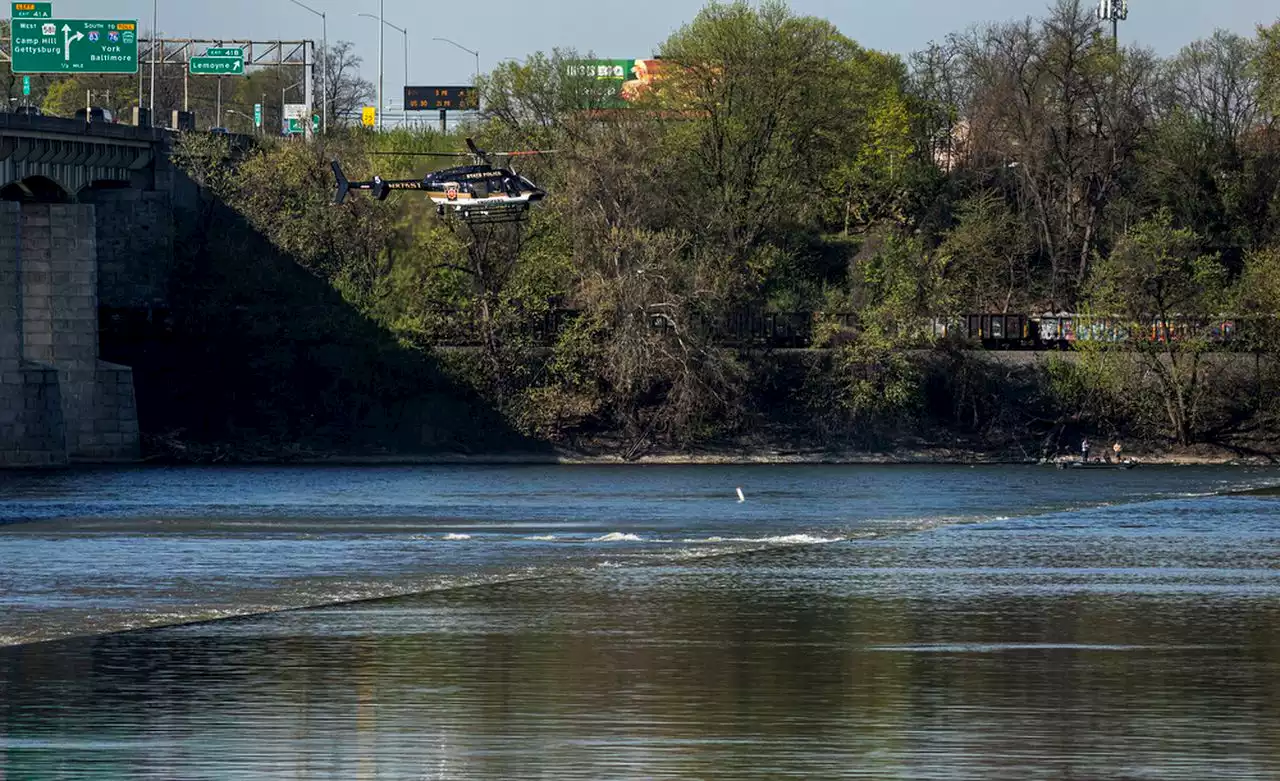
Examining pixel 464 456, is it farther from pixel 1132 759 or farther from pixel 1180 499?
pixel 1132 759

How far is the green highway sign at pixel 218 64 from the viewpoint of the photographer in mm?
127188

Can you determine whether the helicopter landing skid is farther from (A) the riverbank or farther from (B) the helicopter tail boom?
(A) the riverbank

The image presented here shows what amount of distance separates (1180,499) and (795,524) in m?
20.0

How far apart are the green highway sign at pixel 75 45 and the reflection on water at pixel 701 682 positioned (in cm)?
6751

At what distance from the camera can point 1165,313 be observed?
105 meters

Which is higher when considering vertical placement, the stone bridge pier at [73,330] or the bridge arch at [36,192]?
the bridge arch at [36,192]

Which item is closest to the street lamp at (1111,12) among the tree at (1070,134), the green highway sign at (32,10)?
the tree at (1070,134)

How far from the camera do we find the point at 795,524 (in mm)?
63812

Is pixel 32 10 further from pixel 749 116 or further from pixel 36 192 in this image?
pixel 749 116

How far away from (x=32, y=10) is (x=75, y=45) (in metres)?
2.80

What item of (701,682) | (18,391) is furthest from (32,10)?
(701,682)

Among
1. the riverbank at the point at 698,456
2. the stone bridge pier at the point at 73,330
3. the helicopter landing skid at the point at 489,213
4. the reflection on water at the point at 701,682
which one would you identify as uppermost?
the helicopter landing skid at the point at 489,213

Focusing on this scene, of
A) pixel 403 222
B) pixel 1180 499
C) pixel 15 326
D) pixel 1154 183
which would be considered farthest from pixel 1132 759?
pixel 1154 183

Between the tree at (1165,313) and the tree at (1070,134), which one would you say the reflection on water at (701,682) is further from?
the tree at (1070,134)
